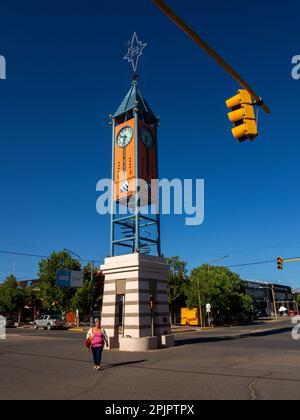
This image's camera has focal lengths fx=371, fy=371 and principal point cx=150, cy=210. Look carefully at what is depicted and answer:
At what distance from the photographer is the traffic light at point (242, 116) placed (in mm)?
7285

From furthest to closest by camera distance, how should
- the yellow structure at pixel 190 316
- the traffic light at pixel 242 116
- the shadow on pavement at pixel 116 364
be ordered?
the yellow structure at pixel 190 316 < the shadow on pavement at pixel 116 364 < the traffic light at pixel 242 116

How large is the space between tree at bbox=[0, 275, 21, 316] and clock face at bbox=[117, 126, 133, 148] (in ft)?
138

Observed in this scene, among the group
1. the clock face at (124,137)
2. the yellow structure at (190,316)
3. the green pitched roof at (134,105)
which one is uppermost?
the green pitched roof at (134,105)

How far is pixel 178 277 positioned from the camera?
165 ft

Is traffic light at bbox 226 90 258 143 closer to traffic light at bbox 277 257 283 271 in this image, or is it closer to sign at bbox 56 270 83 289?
traffic light at bbox 277 257 283 271

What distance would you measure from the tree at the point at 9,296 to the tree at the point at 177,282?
2449 cm

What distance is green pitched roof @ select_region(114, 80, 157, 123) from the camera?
2427 cm

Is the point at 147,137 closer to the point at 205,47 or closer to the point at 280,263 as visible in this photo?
the point at 280,263

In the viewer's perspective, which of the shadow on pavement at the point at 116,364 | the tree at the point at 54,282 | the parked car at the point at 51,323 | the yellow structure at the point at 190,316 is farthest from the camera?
the tree at the point at 54,282

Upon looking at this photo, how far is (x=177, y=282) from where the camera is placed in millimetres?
50281

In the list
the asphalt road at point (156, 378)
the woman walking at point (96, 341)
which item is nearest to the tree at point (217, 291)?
the asphalt road at point (156, 378)

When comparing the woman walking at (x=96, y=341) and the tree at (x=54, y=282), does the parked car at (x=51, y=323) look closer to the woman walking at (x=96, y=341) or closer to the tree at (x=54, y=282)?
the tree at (x=54, y=282)
